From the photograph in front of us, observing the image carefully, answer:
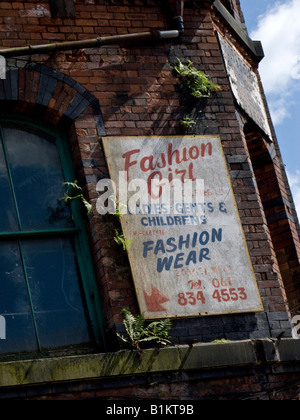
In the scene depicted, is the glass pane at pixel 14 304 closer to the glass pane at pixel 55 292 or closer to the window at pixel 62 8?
the glass pane at pixel 55 292

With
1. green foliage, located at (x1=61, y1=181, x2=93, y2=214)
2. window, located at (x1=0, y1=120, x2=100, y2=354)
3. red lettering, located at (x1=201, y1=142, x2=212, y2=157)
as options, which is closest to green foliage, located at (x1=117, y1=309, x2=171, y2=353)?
window, located at (x1=0, y1=120, x2=100, y2=354)

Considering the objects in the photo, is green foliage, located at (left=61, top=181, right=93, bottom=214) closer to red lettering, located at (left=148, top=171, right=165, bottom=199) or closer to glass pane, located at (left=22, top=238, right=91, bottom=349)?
glass pane, located at (left=22, top=238, right=91, bottom=349)

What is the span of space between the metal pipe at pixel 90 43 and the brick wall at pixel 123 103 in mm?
141

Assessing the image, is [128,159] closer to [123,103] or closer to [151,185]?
[151,185]

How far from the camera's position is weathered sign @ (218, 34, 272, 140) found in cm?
953

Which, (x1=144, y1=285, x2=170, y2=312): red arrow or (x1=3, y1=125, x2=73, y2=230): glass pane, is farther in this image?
(x1=3, y1=125, x2=73, y2=230): glass pane

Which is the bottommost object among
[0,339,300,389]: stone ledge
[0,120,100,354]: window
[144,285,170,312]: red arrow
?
[0,339,300,389]: stone ledge

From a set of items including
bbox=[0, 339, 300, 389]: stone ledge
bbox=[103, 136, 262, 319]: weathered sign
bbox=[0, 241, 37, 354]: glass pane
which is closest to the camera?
bbox=[0, 339, 300, 389]: stone ledge

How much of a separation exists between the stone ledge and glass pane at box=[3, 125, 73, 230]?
1.56 meters

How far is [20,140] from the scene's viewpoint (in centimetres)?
846

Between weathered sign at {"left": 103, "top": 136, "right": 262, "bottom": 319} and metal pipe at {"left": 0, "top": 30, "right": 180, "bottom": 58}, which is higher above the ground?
metal pipe at {"left": 0, "top": 30, "right": 180, "bottom": 58}

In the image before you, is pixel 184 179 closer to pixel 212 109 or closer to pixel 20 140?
pixel 212 109

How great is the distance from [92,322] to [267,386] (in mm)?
1770

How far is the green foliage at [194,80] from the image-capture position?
8963 millimetres
